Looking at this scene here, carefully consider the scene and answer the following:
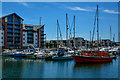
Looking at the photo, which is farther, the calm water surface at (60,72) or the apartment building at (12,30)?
the apartment building at (12,30)

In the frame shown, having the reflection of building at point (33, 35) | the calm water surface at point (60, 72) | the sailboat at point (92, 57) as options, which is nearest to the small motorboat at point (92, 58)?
the sailboat at point (92, 57)

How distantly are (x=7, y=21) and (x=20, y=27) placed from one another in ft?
22.1

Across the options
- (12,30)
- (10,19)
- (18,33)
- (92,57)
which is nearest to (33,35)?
(18,33)

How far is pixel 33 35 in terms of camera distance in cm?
8144

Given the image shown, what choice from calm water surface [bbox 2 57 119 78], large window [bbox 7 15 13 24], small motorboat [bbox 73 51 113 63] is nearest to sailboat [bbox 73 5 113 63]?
small motorboat [bbox 73 51 113 63]

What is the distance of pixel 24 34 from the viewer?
3076 inches

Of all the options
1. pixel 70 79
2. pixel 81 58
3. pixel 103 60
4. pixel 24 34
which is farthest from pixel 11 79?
pixel 24 34

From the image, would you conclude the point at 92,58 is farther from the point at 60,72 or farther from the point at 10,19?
the point at 10,19

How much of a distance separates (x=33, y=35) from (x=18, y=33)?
28.7 ft

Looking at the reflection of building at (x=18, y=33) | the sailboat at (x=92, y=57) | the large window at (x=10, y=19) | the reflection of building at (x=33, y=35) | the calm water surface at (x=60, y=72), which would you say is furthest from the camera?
the reflection of building at (x=33, y=35)

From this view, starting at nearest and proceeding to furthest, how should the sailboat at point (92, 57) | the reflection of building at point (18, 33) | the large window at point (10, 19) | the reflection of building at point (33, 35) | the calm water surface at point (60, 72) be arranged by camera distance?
the calm water surface at point (60, 72) < the sailboat at point (92, 57) < the reflection of building at point (18, 33) < the large window at point (10, 19) < the reflection of building at point (33, 35)

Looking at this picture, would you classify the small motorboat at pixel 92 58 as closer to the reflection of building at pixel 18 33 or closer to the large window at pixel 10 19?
the reflection of building at pixel 18 33

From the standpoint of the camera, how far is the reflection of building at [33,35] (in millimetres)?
78375

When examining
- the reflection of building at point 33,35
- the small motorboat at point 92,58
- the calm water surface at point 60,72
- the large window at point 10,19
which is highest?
the large window at point 10,19
